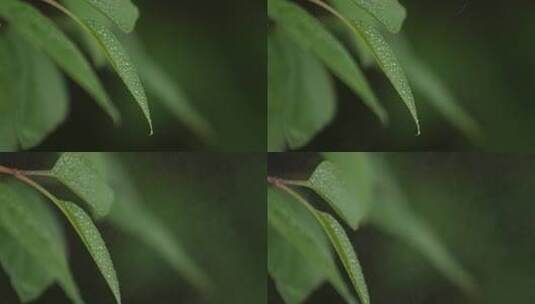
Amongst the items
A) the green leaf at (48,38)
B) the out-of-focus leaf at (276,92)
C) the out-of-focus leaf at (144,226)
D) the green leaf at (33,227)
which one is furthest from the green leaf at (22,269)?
the out-of-focus leaf at (276,92)

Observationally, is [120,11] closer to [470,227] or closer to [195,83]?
[195,83]

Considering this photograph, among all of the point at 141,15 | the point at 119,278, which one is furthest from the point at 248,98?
the point at 119,278

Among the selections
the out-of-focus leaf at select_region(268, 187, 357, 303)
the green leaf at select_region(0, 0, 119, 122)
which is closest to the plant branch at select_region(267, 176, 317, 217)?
the out-of-focus leaf at select_region(268, 187, 357, 303)

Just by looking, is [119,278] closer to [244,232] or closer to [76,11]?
[244,232]

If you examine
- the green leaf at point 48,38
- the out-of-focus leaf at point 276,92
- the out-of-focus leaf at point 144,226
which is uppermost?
the green leaf at point 48,38

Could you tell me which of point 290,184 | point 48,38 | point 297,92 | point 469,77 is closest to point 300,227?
point 290,184

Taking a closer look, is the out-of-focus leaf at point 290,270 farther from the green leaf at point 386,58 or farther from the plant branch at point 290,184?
the green leaf at point 386,58

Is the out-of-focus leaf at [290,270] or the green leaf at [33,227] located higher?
the green leaf at [33,227]
